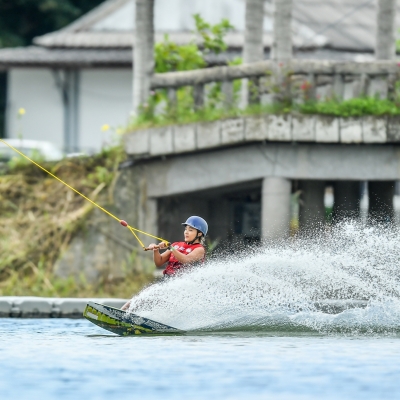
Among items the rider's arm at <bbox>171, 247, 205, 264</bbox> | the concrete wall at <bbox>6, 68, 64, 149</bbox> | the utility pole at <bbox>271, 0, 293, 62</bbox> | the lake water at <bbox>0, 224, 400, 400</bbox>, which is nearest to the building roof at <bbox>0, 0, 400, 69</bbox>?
the concrete wall at <bbox>6, 68, 64, 149</bbox>

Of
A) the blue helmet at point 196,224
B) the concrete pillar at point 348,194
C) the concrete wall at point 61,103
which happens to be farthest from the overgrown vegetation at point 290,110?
the concrete wall at point 61,103

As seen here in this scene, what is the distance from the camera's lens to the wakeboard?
47.6ft

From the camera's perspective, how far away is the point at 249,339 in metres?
14.2

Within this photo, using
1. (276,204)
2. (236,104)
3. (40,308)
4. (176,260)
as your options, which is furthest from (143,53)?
(176,260)

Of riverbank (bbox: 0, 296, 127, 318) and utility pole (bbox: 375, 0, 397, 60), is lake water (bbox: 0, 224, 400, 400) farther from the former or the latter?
utility pole (bbox: 375, 0, 397, 60)

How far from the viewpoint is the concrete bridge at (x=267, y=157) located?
61.5 feet

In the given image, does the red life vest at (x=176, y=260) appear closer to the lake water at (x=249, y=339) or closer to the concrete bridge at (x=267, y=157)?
the lake water at (x=249, y=339)

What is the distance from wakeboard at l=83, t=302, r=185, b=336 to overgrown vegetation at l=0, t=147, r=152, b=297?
389 centimetres

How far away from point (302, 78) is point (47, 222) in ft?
14.6

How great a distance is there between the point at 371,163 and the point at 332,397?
8.93m

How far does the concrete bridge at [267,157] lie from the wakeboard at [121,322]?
4204 millimetres

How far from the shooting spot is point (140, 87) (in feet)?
65.0

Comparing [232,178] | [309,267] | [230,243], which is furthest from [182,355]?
[230,243]

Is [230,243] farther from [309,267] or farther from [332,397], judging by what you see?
[332,397]
